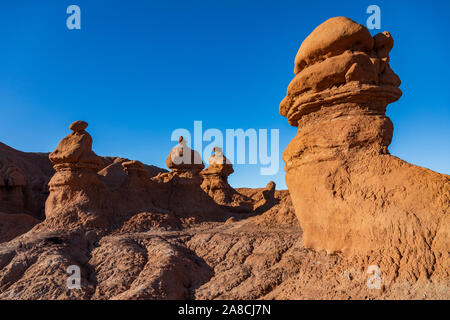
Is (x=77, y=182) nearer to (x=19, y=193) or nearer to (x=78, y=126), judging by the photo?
(x=78, y=126)

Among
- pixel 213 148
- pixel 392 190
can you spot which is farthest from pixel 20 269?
pixel 213 148

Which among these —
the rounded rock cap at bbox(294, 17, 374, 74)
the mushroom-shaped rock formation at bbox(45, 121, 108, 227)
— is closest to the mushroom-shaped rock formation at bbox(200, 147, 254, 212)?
the mushroom-shaped rock formation at bbox(45, 121, 108, 227)

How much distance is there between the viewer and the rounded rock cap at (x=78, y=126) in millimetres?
8711

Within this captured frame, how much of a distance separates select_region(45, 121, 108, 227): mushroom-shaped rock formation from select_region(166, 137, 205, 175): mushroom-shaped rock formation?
6.02 m

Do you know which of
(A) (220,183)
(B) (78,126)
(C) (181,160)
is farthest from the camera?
(A) (220,183)

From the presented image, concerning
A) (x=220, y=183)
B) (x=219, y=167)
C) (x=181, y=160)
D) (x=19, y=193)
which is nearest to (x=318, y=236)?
(x=181, y=160)

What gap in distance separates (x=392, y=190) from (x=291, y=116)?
7.32 feet

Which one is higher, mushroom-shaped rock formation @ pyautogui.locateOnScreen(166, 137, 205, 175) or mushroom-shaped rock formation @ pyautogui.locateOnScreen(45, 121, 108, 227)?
mushroom-shaped rock formation @ pyautogui.locateOnScreen(166, 137, 205, 175)

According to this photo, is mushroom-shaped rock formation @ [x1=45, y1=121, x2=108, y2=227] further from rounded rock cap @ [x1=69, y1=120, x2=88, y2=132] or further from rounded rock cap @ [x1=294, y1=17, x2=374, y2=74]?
rounded rock cap @ [x1=294, y1=17, x2=374, y2=74]

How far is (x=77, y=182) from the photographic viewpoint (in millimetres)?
8273

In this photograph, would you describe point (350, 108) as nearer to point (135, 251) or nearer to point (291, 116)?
point (291, 116)

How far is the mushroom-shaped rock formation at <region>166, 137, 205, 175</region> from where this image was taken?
14688mm

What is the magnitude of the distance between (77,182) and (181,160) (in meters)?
6.70

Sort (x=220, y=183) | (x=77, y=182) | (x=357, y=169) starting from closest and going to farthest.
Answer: (x=357, y=169) → (x=77, y=182) → (x=220, y=183)
